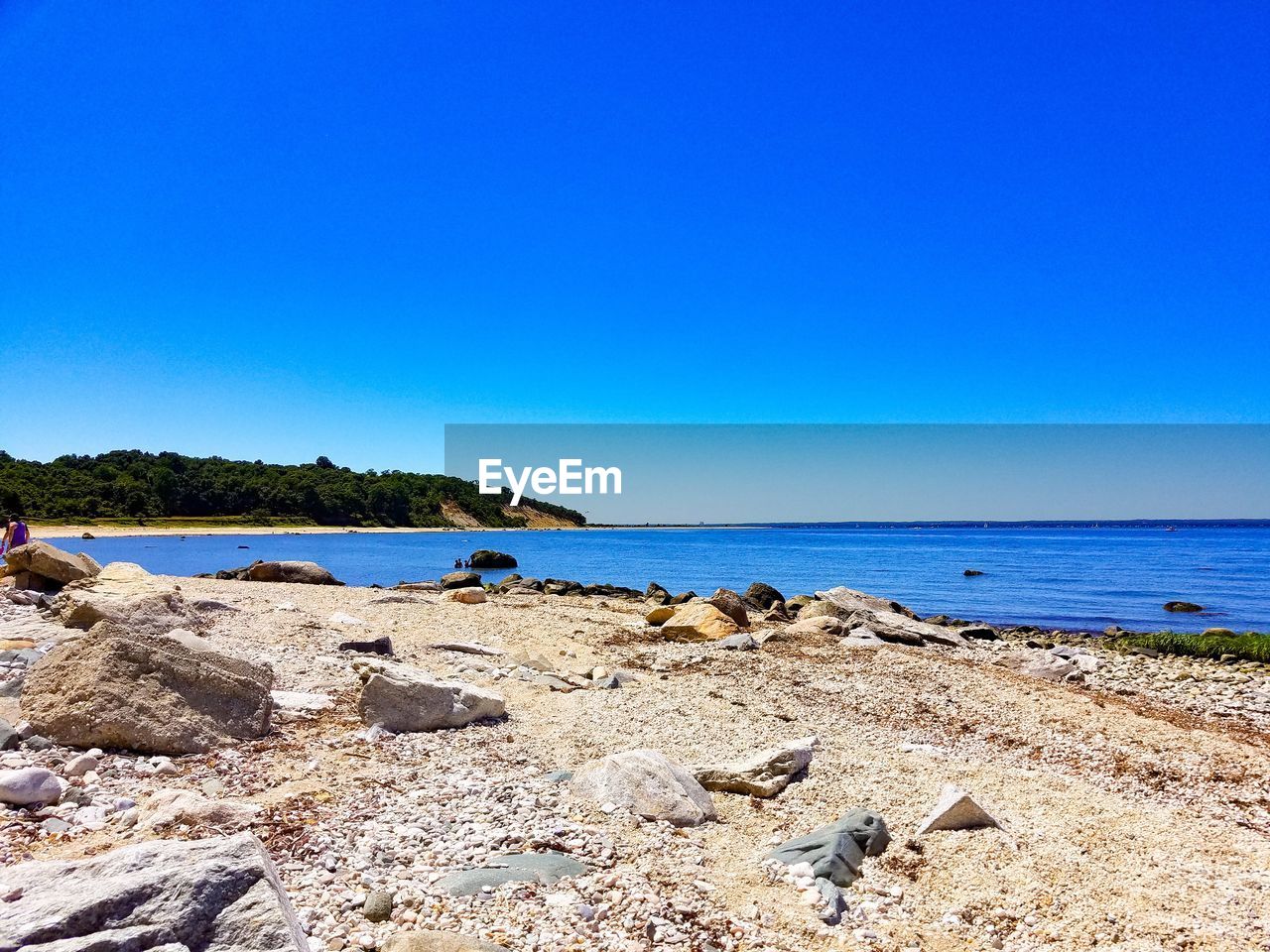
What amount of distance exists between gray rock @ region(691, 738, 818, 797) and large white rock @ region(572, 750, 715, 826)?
444mm

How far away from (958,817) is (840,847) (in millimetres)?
1338

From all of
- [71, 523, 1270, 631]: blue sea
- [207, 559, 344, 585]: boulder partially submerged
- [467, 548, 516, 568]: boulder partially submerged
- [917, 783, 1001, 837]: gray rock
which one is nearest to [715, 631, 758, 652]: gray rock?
[917, 783, 1001, 837]: gray rock

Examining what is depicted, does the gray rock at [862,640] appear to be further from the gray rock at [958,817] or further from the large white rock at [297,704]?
the large white rock at [297,704]

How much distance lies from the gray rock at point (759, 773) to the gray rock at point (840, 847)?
1.03 m

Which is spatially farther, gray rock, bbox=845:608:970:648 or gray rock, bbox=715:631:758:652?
gray rock, bbox=845:608:970:648

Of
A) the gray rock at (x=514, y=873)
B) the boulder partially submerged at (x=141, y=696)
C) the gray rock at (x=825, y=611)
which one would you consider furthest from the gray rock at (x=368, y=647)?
the gray rock at (x=825, y=611)

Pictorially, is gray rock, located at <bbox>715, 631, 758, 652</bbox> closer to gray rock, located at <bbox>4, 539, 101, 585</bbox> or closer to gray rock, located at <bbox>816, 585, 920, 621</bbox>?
gray rock, located at <bbox>816, 585, 920, 621</bbox>

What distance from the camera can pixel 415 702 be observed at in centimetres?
821

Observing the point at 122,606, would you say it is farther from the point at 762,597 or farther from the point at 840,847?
the point at 762,597

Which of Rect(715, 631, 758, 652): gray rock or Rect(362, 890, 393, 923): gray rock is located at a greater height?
Rect(362, 890, 393, 923): gray rock

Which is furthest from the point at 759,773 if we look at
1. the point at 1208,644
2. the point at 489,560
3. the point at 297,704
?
the point at 489,560

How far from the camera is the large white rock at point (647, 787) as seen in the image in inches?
244

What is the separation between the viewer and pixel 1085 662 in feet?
56.2

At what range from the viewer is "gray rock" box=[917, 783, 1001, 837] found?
6180 millimetres
